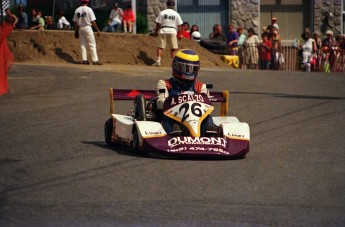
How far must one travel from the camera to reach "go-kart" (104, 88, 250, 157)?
36.0 feet

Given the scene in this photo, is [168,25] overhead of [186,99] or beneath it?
overhead

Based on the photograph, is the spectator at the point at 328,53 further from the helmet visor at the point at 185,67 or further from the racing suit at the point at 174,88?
the helmet visor at the point at 185,67

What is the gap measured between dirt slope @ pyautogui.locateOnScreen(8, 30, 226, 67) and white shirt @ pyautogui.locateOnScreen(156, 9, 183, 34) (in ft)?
6.64

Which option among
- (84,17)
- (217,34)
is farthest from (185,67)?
(217,34)

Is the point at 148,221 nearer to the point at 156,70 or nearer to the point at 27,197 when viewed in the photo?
the point at 27,197

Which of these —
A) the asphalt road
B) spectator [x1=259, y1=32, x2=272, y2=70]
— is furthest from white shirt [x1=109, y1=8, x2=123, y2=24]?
the asphalt road

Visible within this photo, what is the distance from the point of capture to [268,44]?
3119 cm

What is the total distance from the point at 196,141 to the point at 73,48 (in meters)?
18.0

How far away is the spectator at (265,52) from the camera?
3114cm

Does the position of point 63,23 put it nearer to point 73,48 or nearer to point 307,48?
point 73,48

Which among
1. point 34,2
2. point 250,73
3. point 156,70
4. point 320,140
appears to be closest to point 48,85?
point 156,70

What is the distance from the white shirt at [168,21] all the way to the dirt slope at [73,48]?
6.64 feet

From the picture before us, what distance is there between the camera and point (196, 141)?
36.2 feet

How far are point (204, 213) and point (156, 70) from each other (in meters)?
18.6
